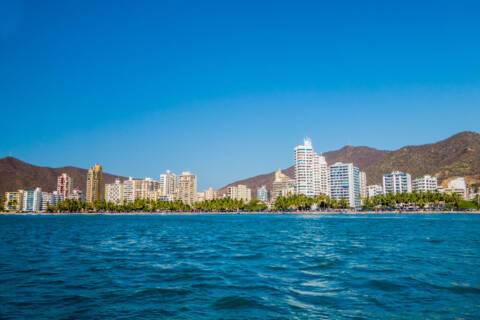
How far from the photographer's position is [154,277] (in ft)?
57.8

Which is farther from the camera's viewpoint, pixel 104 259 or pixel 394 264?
pixel 104 259

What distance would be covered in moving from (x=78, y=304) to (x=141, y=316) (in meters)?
2.85

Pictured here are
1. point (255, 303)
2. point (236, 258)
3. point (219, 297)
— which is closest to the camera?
point (255, 303)

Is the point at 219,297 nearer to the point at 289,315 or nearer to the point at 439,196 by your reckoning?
the point at 289,315

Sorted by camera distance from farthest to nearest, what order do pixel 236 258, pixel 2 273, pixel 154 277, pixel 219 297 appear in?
pixel 236 258, pixel 2 273, pixel 154 277, pixel 219 297

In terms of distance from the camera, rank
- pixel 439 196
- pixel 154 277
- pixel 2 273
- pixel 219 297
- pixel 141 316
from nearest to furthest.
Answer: pixel 141 316, pixel 219 297, pixel 154 277, pixel 2 273, pixel 439 196

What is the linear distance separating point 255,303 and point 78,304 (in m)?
5.59

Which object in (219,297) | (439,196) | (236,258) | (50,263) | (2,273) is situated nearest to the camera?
(219,297)

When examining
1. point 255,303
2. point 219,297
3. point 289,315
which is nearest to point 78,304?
point 219,297

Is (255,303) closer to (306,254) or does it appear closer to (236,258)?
(236,258)

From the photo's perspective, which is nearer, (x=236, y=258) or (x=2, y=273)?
(x=2, y=273)

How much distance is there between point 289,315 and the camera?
1120cm

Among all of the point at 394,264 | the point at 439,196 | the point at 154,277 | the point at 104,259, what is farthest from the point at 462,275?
the point at 439,196

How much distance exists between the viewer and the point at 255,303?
12703mm
